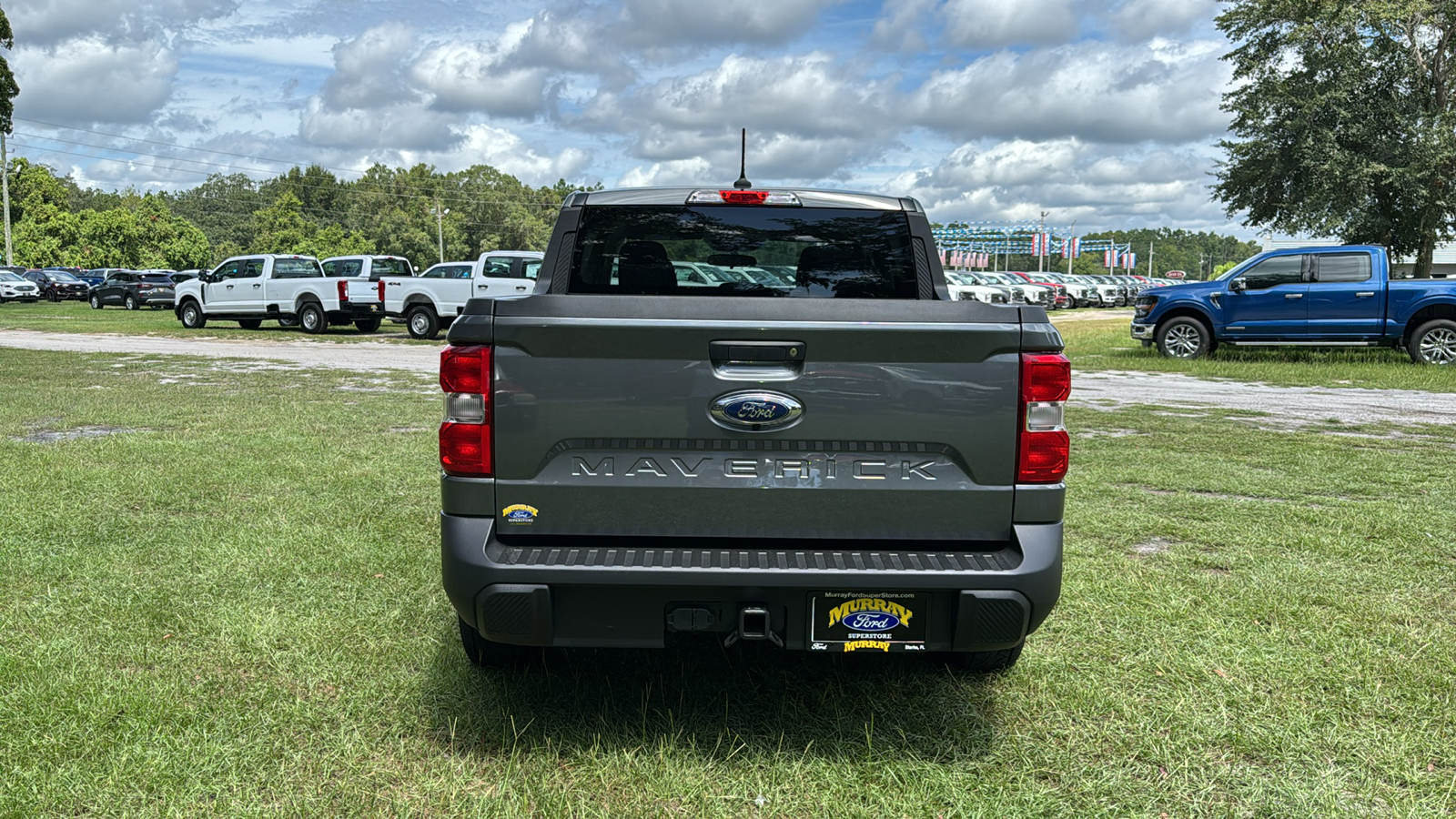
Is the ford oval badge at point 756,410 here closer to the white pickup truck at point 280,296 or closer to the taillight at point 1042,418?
the taillight at point 1042,418

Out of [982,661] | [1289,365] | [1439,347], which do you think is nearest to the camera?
[982,661]

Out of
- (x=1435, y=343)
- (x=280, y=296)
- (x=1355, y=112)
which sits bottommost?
(x=1435, y=343)

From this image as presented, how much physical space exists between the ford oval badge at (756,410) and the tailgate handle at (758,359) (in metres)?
0.05

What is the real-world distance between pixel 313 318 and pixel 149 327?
220 inches

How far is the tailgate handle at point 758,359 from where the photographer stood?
312 centimetres

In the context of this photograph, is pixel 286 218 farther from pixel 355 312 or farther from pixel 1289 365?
pixel 1289 365

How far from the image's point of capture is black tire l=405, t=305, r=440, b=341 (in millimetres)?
25562

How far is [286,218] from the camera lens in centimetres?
11094

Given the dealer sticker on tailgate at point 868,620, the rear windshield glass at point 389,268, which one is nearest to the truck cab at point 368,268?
the rear windshield glass at point 389,268

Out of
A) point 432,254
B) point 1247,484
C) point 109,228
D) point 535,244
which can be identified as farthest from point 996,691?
point 535,244

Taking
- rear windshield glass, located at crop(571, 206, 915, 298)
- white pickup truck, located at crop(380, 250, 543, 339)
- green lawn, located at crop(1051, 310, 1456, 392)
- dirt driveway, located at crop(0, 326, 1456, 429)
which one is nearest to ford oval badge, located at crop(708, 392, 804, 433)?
rear windshield glass, located at crop(571, 206, 915, 298)

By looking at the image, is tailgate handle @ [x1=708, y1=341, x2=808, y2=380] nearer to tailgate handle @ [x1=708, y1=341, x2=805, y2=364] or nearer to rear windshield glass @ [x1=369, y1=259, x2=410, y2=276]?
tailgate handle @ [x1=708, y1=341, x2=805, y2=364]

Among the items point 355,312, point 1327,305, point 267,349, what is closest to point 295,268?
point 355,312

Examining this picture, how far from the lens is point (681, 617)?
126 inches
